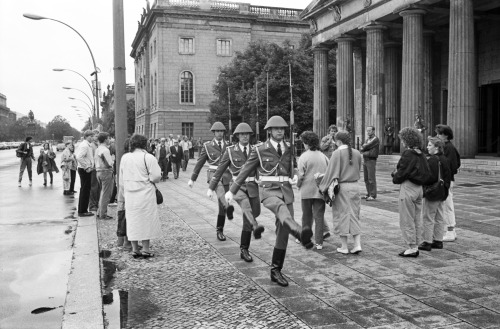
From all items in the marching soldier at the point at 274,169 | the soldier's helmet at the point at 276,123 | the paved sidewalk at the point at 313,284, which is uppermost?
the soldier's helmet at the point at 276,123

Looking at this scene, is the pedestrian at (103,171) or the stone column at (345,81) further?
the stone column at (345,81)

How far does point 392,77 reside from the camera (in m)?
30.8

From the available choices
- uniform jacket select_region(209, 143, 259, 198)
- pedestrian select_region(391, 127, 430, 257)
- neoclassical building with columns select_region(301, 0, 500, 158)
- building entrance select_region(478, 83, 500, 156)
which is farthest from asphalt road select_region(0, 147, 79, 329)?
building entrance select_region(478, 83, 500, 156)

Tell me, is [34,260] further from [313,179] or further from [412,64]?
[412,64]

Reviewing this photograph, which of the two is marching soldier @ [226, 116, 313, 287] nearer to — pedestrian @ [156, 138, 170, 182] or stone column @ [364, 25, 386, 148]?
pedestrian @ [156, 138, 170, 182]

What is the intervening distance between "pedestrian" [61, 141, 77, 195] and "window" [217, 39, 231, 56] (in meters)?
41.9

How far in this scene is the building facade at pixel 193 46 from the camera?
54250mm

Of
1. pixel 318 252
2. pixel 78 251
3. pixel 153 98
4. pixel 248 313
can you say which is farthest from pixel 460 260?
pixel 153 98

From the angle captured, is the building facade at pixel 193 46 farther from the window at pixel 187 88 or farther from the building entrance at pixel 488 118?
the building entrance at pixel 488 118

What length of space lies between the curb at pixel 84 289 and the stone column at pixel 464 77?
16.3 m

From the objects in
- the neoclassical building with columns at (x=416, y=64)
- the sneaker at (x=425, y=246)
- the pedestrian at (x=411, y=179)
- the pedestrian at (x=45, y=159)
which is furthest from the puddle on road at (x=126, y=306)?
the neoclassical building with columns at (x=416, y=64)

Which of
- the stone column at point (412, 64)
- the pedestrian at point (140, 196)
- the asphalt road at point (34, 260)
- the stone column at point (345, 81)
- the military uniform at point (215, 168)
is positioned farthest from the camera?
the stone column at point (345, 81)

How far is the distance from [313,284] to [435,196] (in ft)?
8.75

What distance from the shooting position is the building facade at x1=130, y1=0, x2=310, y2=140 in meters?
54.2
